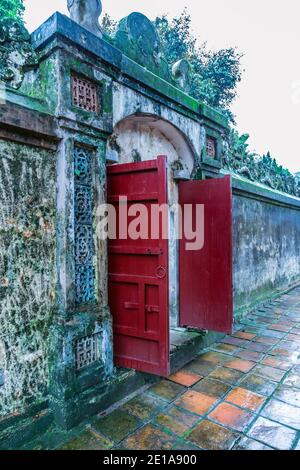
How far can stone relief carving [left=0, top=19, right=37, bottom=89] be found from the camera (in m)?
2.39

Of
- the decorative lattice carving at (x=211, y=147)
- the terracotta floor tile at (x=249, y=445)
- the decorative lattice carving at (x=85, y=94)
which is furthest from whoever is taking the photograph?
the decorative lattice carving at (x=211, y=147)

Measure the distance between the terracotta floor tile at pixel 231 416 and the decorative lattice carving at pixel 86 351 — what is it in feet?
3.73

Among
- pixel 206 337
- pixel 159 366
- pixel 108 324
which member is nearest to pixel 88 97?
pixel 108 324

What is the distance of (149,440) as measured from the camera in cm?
227

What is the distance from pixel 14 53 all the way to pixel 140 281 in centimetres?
221

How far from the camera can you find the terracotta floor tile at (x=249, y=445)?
2180 millimetres

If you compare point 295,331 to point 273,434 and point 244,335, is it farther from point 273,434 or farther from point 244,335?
point 273,434

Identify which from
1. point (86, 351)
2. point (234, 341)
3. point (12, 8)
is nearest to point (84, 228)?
point (86, 351)

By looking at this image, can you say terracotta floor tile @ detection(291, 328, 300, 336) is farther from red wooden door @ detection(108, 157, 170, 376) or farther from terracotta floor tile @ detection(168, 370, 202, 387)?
red wooden door @ detection(108, 157, 170, 376)

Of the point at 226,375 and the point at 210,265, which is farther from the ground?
the point at 210,265

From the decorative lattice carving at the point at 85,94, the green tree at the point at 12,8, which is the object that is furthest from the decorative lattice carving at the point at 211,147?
the green tree at the point at 12,8

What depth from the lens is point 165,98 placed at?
3.53 meters

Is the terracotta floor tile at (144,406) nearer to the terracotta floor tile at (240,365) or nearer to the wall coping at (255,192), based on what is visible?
the terracotta floor tile at (240,365)

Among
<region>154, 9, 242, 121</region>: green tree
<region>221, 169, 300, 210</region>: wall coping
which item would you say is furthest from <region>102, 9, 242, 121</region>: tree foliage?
<region>221, 169, 300, 210</region>: wall coping
